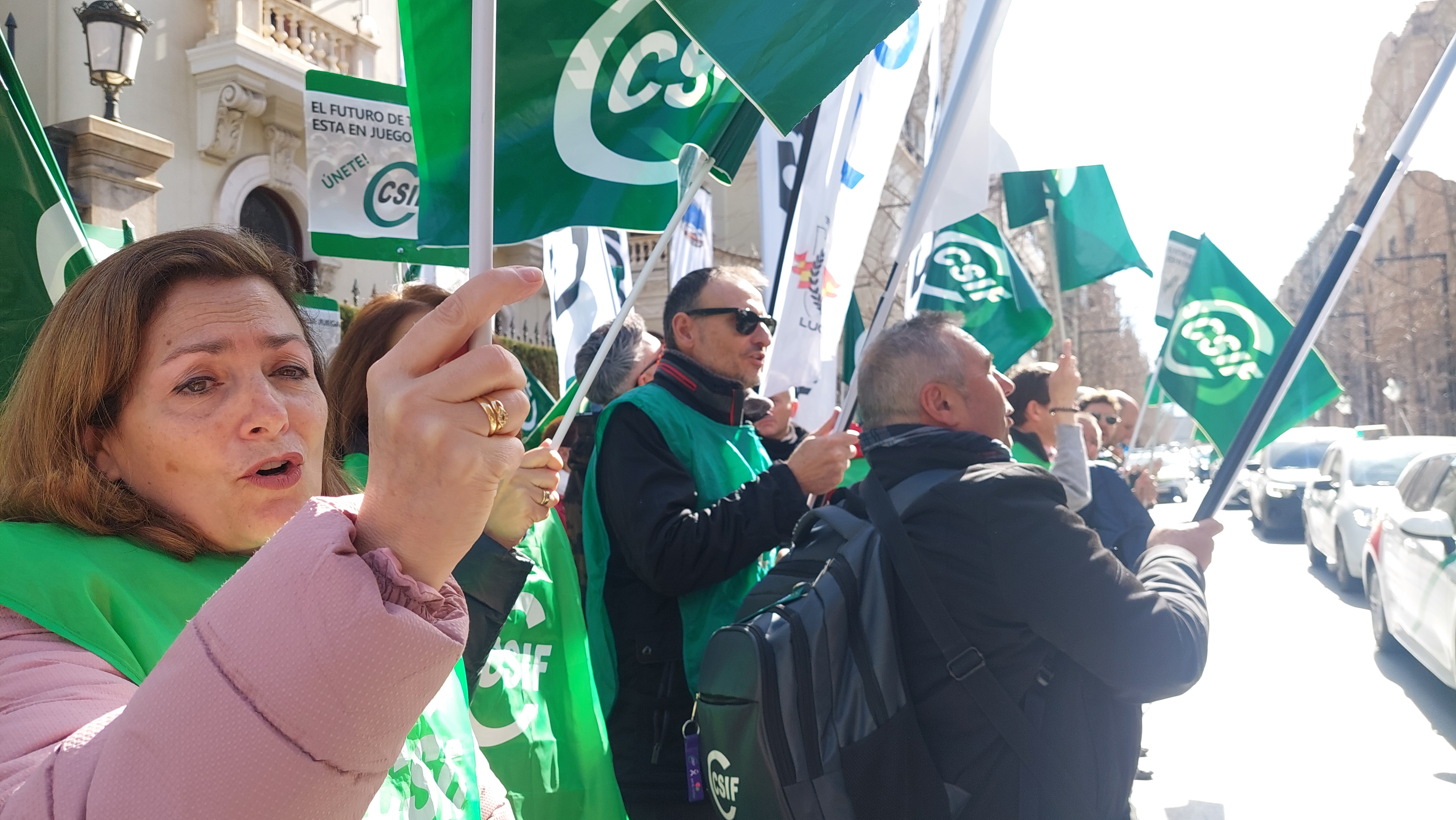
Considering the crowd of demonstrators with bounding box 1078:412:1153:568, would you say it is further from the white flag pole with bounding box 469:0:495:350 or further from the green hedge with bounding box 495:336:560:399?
the green hedge with bounding box 495:336:560:399

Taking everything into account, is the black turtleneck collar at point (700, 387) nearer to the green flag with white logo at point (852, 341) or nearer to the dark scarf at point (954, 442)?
the dark scarf at point (954, 442)

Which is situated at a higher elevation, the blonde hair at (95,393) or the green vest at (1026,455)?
the blonde hair at (95,393)

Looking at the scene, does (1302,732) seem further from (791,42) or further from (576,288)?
(791,42)

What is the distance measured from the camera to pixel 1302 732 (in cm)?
632

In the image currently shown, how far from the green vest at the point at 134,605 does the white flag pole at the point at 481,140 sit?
0.39 meters

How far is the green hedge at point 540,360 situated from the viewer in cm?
1408

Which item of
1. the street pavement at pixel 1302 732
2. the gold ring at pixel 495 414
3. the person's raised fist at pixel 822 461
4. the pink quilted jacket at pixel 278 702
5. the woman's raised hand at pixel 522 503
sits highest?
the gold ring at pixel 495 414

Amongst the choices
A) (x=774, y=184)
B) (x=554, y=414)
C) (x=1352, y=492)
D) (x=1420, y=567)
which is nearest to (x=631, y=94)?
(x=554, y=414)

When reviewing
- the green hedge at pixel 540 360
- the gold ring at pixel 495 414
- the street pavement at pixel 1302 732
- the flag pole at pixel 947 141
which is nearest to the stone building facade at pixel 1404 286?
the street pavement at pixel 1302 732

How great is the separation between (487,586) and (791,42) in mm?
1122

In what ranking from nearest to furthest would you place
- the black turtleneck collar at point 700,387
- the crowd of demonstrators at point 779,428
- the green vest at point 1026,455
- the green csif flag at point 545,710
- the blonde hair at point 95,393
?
the blonde hair at point 95,393 < the green csif flag at point 545,710 < the black turtleneck collar at point 700,387 < the crowd of demonstrators at point 779,428 < the green vest at point 1026,455

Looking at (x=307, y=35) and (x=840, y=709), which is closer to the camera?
(x=840, y=709)

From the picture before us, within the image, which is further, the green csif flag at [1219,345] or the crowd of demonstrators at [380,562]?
the green csif flag at [1219,345]

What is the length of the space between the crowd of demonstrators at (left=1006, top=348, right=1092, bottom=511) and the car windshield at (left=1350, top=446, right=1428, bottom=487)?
8.77 m
